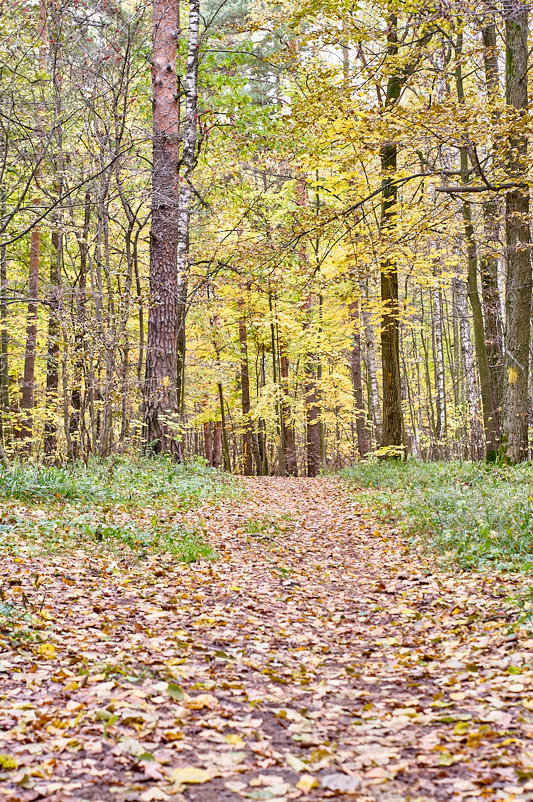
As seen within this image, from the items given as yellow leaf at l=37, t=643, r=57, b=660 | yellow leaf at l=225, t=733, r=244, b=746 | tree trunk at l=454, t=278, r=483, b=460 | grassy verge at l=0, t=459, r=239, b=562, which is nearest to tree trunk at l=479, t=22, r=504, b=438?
tree trunk at l=454, t=278, r=483, b=460

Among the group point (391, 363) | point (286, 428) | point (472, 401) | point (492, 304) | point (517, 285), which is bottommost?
point (286, 428)

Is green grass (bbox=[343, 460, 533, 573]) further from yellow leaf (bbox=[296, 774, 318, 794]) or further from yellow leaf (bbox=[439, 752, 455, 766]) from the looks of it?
yellow leaf (bbox=[296, 774, 318, 794])

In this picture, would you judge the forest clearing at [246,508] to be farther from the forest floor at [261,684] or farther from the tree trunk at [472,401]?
the tree trunk at [472,401]

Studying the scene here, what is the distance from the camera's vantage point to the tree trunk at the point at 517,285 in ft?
32.6

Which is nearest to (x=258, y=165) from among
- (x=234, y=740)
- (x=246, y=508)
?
(x=246, y=508)

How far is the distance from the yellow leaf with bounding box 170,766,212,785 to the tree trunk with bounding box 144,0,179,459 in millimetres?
9669

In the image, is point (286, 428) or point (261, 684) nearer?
point (261, 684)

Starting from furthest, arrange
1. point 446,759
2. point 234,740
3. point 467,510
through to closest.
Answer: point 467,510
point 234,740
point 446,759

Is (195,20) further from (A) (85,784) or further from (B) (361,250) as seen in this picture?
(A) (85,784)

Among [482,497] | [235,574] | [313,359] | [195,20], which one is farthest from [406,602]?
[313,359]

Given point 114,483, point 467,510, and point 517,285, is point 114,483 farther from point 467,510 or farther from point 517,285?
point 517,285

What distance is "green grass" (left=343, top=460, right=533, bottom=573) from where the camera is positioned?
6152mm

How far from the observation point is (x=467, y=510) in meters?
7.60

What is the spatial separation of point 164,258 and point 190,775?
10.9 m
